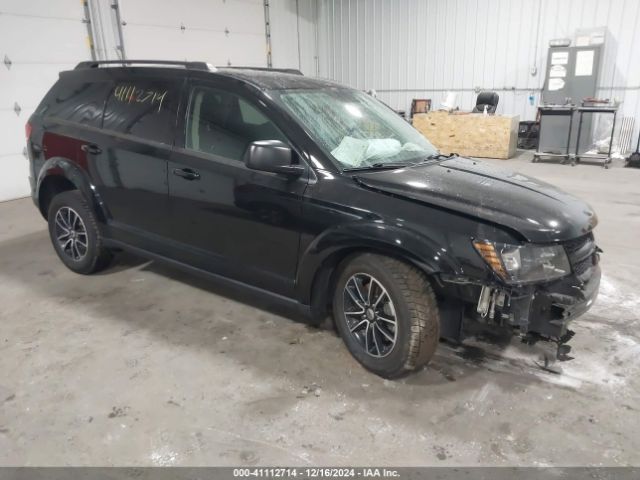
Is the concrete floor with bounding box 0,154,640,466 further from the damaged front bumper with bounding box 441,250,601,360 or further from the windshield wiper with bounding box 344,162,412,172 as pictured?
the windshield wiper with bounding box 344,162,412,172

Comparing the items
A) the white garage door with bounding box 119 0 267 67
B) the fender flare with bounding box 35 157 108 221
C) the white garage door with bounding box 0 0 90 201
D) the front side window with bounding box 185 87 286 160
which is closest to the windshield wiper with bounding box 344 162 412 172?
the front side window with bounding box 185 87 286 160

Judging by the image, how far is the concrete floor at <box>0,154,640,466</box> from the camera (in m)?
1.98

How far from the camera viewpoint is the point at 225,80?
273 cm

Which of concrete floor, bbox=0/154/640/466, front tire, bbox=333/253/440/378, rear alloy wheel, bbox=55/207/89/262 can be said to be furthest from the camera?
rear alloy wheel, bbox=55/207/89/262

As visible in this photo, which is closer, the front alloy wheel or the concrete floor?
the concrete floor

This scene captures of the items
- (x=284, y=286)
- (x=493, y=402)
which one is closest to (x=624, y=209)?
(x=493, y=402)

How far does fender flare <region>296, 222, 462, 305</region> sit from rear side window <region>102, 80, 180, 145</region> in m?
1.23

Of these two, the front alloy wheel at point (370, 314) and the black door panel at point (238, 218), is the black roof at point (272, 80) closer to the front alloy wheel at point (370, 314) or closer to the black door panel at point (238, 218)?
the black door panel at point (238, 218)

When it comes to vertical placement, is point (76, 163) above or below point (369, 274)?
above

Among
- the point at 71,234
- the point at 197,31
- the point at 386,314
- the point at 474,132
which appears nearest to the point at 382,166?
the point at 386,314

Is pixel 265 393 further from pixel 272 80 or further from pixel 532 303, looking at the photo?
pixel 272 80

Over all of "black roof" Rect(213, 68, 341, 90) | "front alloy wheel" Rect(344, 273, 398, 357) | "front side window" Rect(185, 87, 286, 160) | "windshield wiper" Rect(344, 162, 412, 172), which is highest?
"black roof" Rect(213, 68, 341, 90)

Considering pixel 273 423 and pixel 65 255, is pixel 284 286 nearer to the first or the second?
pixel 273 423

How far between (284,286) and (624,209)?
15.8 ft
